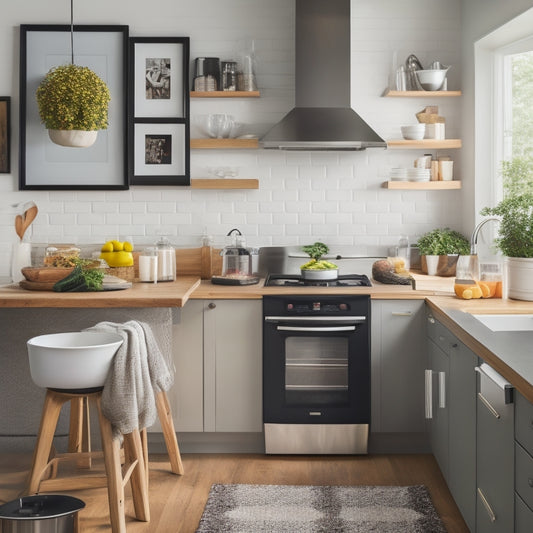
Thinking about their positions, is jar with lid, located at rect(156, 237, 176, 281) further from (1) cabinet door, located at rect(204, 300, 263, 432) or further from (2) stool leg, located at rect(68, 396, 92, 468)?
(2) stool leg, located at rect(68, 396, 92, 468)

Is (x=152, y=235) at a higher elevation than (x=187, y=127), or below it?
below

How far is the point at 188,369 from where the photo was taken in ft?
14.4

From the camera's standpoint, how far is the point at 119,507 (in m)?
3.17

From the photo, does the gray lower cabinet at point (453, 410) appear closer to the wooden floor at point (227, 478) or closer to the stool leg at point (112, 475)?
the wooden floor at point (227, 478)

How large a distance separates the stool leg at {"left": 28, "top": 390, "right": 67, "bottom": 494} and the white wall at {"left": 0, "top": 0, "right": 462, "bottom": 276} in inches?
79.5

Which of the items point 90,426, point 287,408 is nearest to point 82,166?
point 90,426

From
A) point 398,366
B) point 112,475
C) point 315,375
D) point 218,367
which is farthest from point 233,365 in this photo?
point 112,475

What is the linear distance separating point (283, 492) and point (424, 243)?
197 centimetres

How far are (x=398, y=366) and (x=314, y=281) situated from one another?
720mm

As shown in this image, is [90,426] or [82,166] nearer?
[90,426]

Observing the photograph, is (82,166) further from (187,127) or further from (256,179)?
(256,179)

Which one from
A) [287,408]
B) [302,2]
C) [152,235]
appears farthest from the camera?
[152,235]

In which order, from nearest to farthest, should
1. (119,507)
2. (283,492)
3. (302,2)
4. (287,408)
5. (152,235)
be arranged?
(119,507) → (283,492) → (287,408) → (302,2) → (152,235)

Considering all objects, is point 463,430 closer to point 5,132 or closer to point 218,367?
point 218,367
